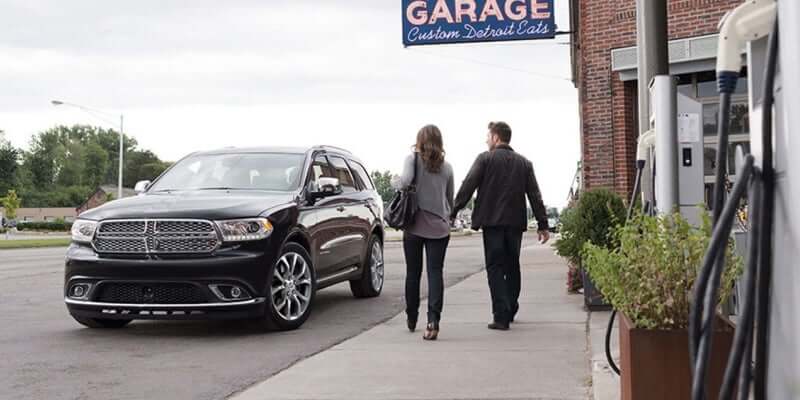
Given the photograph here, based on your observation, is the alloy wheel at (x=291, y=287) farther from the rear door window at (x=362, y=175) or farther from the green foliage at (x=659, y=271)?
the green foliage at (x=659, y=271)

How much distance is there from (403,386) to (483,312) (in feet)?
12.9

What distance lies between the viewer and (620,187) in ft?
47.9

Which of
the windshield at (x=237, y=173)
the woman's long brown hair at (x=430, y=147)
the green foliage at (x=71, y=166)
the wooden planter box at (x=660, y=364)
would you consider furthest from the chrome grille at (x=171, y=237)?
the green foliage at (x=71, y=166)

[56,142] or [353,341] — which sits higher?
[56,142]

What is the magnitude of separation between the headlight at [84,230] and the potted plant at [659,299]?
18.4 feet

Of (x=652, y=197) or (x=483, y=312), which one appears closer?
(x=652, y=197)

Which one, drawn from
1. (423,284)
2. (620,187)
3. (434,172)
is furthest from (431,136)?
(620,187)

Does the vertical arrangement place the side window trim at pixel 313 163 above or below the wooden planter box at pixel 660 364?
above

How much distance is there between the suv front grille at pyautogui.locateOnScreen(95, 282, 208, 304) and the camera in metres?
7.65

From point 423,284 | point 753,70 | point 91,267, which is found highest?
point 753,70

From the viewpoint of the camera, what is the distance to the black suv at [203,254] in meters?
7.64

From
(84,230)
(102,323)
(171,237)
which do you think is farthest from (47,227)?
(171,237)

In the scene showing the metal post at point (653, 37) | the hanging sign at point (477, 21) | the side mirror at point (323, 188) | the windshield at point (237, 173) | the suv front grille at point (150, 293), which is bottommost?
the suv front grille at point (150, 293)

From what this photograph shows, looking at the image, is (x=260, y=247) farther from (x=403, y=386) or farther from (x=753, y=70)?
(x=753, y=70)
